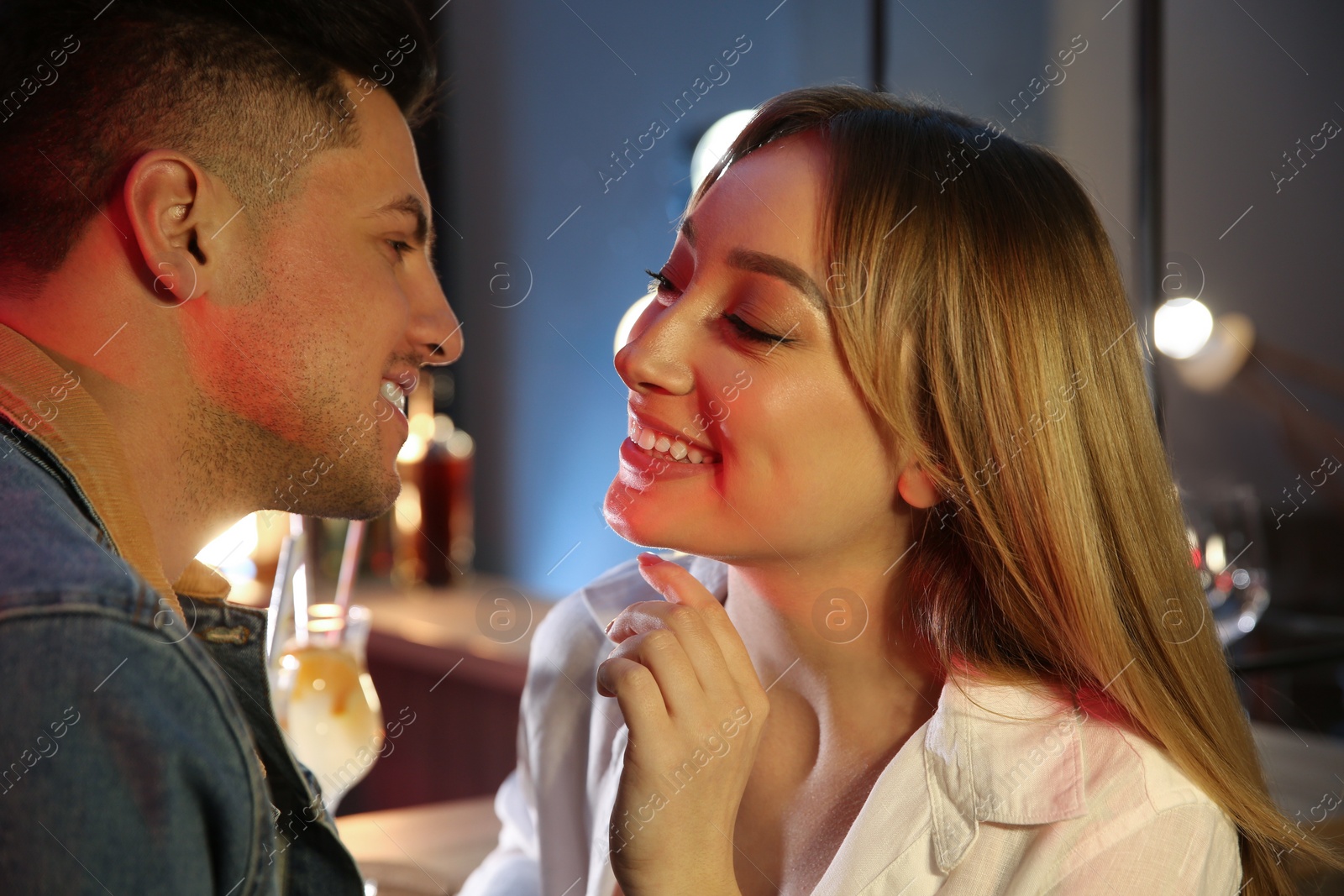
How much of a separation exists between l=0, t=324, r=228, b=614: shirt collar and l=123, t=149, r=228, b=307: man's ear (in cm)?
15

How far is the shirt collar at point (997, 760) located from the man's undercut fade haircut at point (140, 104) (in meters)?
0.76

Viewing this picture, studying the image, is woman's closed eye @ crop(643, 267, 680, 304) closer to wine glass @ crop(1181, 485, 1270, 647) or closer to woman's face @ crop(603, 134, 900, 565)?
woman's face @ crop(603, 134, 900, 565)

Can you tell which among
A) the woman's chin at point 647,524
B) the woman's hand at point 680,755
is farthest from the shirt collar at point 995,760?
the woman's chin at point 647,524

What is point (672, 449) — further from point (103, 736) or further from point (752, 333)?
point (103, 736)

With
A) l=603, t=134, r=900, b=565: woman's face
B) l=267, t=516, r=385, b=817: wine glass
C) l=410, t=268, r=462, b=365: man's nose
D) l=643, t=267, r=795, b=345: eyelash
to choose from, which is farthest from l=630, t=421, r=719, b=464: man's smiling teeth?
l=267, t=516, r=385, b=817: wine glass

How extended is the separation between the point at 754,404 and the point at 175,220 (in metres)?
0.51

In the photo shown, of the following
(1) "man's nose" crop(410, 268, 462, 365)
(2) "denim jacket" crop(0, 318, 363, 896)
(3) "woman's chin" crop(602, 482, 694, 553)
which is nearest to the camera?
(2) "denim jacket" crop(0, 318, 363, 896)

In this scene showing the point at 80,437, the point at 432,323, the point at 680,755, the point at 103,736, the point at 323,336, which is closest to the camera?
the point at 103,736

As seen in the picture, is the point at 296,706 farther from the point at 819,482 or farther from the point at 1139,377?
the point at 1139,377

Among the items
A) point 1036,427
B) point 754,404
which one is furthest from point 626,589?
point 1036,427

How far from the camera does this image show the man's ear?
36.3 inches

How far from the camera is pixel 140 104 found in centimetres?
96

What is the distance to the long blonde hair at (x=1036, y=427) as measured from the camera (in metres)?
1.00

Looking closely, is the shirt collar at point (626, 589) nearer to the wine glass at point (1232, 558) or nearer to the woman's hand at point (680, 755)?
the woman's hand at point (680, 755)
